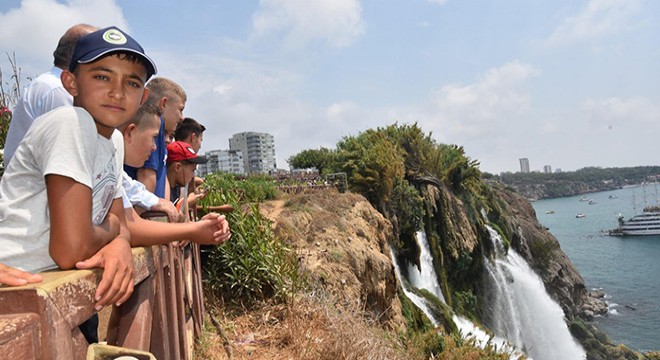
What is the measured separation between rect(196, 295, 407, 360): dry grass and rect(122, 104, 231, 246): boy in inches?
83.9

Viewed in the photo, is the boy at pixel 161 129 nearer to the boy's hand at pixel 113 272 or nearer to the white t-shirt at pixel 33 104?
the white t-shirt at pixel 33 104

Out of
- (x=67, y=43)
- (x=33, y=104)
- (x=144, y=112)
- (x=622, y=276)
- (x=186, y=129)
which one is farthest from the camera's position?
(x=622, y=276)

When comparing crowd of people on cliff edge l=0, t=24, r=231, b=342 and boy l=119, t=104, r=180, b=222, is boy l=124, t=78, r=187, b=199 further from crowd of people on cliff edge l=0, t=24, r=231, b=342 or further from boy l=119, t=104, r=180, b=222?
crowd of people on cliff edge l=0, t=24, r=231, b=342

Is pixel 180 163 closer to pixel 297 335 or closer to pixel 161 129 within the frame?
pixel 161 129

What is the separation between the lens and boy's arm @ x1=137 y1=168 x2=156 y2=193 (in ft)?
10.5

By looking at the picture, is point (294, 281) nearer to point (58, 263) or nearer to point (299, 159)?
point (58, 263)

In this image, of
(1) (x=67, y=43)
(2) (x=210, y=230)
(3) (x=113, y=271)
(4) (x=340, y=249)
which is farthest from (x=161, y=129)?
(4) (x=340, y=249)

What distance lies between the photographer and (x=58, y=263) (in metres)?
1.23

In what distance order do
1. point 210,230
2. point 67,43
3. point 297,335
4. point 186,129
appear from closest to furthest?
point 210,230 → point 67,43 → point 297,335 → point 186,129

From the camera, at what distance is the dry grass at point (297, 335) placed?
4484 millimetres

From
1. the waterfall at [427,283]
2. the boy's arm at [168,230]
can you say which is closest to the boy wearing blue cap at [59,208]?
the boy's arm at [168,230]

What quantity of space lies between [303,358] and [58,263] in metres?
3.59

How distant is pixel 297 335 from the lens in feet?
15.7

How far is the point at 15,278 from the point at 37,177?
393mm
